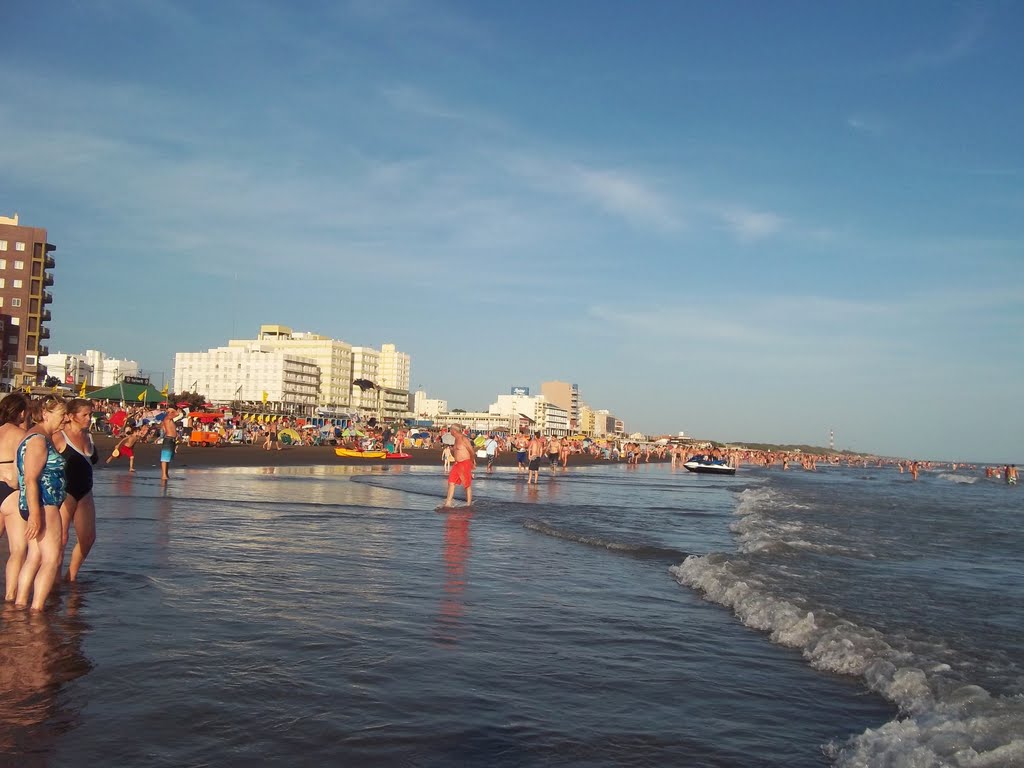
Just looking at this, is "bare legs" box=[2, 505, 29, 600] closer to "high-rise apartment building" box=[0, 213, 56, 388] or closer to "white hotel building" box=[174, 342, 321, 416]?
"high-rise apartment building" box=[0, 213, 56, 388]

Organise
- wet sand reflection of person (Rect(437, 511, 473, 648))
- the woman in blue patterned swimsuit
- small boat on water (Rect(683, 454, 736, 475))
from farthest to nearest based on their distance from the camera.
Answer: small boat on water (Rect(683, 454, 736, 475)), wet sand reflection of person (Rect(437, 511, 473, 648)), the woman in blue patterned swimsuit

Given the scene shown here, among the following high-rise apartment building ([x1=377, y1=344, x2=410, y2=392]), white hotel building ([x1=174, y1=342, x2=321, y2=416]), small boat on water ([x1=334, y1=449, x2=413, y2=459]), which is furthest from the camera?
high-rise apartment building ([x1=377, y1=344, x2=410, y2=392])

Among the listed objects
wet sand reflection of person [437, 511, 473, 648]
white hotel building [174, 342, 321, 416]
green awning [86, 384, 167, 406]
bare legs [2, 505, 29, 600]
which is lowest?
wet sand reflection of person [437, 511, 473, 648]

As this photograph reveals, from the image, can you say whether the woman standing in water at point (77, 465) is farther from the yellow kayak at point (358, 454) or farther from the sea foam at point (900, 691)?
the yellow kayak at point (358, 454)

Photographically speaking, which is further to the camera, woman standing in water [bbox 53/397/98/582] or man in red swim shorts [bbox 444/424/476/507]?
man in red swim shorts [bbox 444/424/476/507]

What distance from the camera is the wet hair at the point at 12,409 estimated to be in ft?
21.9

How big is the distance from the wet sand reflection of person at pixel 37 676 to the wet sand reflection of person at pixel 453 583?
7.93 ft

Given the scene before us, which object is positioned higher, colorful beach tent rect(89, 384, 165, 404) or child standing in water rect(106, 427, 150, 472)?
colorful beach tent rect(89, 384, 165, 404)

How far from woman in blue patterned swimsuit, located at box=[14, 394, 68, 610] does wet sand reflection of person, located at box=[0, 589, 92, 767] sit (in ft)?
0.75

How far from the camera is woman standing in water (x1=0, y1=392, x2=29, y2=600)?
6.17m

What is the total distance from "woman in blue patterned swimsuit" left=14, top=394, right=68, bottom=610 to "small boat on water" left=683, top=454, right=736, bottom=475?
47921 millimetres

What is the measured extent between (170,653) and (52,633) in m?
0.97

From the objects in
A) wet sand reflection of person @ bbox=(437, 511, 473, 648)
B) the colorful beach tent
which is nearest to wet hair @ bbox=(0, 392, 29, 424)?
wet sand reflection of person @ bbox=(437, 511, 473, 648)

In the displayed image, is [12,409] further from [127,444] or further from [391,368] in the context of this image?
[391,368]
